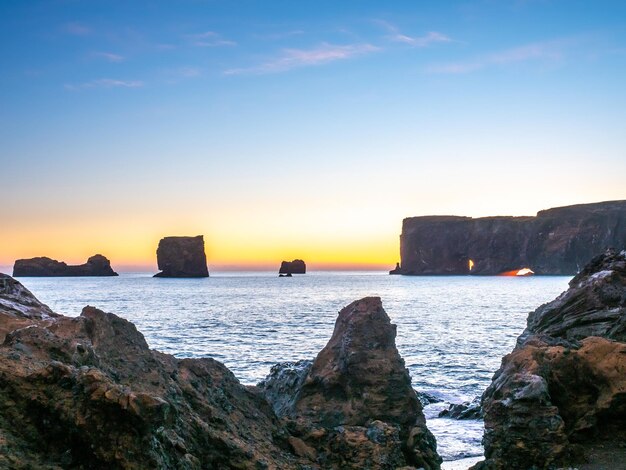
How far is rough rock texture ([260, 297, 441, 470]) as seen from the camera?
41.2 ft

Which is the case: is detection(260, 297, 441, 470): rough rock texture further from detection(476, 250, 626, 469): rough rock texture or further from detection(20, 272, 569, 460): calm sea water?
detection(20, 272, 569, 460): calm sea water

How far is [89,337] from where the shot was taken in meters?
7.98

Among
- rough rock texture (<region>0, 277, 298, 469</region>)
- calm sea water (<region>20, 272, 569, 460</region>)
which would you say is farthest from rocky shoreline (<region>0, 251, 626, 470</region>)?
calm sea water (<region>20, 272, 569, 460</region>)

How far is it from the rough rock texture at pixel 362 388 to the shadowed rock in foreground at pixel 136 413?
0.21 feet

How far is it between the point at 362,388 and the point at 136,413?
9097mm

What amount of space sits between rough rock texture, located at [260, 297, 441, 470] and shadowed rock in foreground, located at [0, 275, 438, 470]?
63 millimetres

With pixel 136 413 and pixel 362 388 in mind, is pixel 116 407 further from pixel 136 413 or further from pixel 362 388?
pixel 362 388

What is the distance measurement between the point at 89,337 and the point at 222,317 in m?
55.9

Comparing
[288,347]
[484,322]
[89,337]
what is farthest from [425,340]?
[89,337]

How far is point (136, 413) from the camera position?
4.97 m

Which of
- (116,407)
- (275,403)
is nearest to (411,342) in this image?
(275,403)

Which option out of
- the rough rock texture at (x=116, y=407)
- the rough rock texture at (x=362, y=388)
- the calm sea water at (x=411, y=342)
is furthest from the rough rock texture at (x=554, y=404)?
Answer: the rough rock texture at (x=116, y=407)

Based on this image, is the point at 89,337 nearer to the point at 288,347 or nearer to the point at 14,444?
the point at 14,444

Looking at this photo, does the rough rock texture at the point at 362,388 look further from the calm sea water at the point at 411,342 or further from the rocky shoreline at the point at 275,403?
the calm sea water at the point at 411,342
